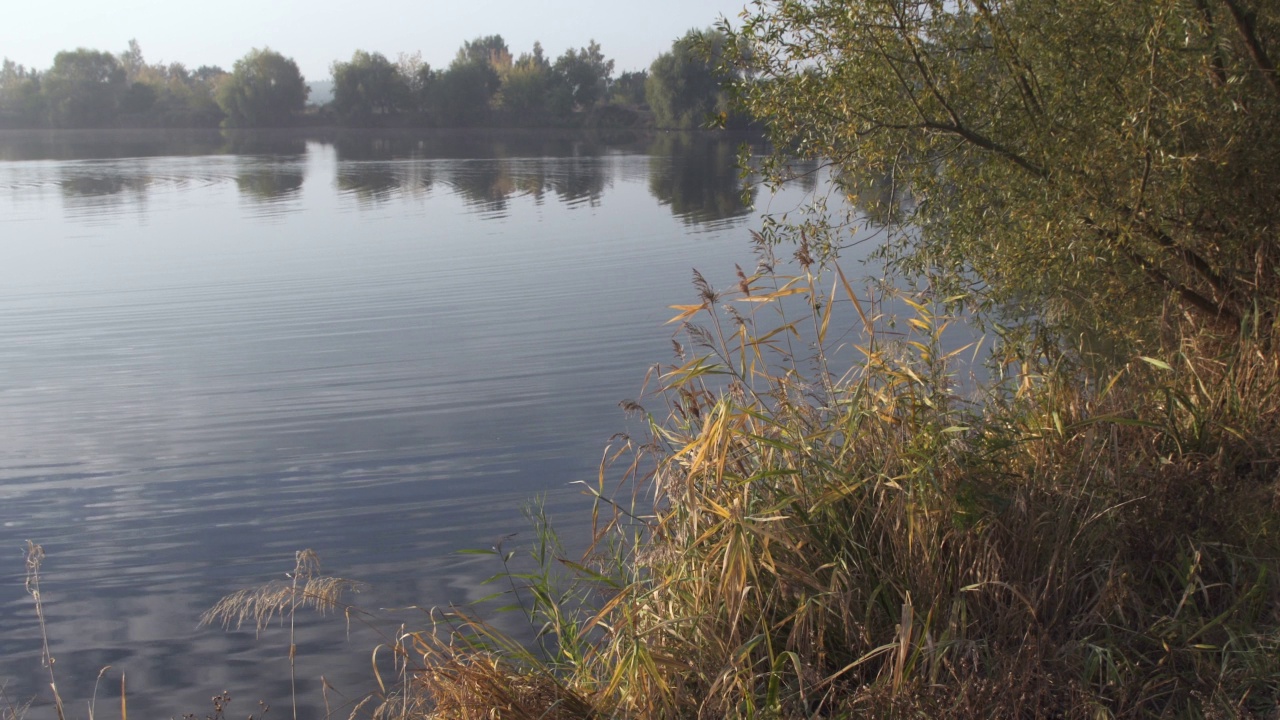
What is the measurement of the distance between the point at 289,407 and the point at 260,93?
67.8 meters

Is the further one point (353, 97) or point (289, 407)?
point (353, 97)

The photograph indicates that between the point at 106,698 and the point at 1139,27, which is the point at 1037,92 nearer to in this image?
the point at 1139,27

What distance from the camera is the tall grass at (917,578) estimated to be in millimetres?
3535

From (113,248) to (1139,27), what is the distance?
61.2 feet

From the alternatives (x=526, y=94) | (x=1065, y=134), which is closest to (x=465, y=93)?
(x=526, y=94)

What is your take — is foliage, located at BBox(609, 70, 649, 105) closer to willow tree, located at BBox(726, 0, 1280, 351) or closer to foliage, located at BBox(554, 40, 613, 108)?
foliage, located at BBox(554, 40, 613, 108)

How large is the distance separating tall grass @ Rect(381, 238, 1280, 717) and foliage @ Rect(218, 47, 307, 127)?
73.3 meters

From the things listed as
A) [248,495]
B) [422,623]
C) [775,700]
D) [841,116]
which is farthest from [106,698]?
[841,116]

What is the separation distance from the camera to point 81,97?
73562 millimetres

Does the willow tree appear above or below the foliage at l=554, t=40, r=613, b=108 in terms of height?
below

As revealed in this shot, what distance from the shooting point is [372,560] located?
250 inches

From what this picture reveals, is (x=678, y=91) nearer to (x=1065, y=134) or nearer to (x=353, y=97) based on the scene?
(x=353, y=97)

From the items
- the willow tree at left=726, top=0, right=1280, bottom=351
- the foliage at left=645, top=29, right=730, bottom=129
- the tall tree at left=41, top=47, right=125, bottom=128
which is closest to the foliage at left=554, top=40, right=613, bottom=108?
the foliage at left=645, top=29, right=730, bottom=129

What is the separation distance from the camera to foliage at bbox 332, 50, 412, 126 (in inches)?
2753
